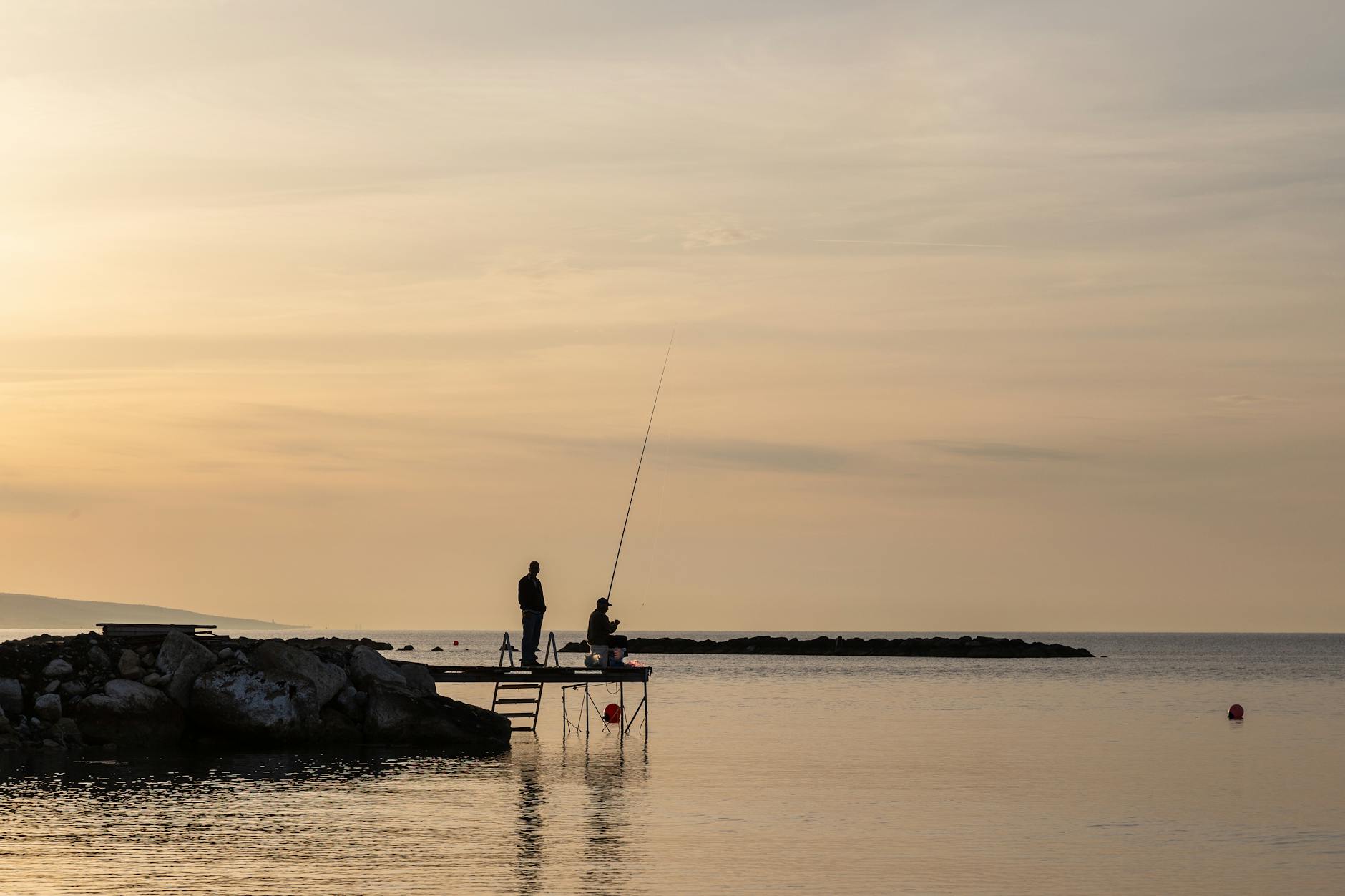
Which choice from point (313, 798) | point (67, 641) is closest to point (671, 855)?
point (313, 798)

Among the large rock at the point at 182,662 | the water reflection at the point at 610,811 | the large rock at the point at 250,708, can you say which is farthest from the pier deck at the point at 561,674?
the large rock at the point at 182,662

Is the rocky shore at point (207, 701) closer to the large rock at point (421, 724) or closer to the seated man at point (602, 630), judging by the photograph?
the large rock at point (421, 724)

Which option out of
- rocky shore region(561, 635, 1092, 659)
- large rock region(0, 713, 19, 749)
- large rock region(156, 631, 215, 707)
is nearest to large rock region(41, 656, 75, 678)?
large rock region(0, 713, 19, 749)

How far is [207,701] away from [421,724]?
4440 mm

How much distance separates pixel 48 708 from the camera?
31.5m

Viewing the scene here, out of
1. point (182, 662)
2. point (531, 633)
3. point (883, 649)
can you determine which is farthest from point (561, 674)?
point (883, 649)

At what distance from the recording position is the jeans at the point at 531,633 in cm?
3425

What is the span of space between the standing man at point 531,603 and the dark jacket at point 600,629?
1.19 meters

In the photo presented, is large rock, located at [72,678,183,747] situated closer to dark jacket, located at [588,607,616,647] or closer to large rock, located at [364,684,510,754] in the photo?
large rock, located at [364,684,510,754]

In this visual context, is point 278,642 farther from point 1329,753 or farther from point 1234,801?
Answer: point 1329,753

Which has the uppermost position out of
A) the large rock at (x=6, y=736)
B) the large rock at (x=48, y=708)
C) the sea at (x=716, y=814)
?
the large rock at (x=48, y=708)

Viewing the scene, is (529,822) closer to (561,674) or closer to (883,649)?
(561,674)

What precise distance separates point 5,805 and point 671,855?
10406 millimetres

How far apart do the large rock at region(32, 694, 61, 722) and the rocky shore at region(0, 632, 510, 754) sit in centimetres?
2
